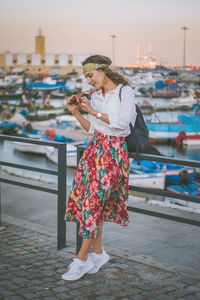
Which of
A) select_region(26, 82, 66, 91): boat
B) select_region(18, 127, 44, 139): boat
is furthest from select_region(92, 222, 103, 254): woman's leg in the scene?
select_region(26, 82, 66, 91): boat

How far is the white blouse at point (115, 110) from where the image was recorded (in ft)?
10.7

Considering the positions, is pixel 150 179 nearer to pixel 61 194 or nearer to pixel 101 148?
pixel 61 194

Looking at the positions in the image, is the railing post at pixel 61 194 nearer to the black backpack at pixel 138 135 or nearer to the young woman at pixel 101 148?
the young woman at pixel 101 148

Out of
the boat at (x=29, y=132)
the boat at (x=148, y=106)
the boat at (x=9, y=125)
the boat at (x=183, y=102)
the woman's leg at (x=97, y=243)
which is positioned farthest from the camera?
the boat at (x=9, y=125)

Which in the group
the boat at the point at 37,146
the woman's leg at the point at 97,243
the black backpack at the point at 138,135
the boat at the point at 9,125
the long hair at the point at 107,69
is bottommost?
the boat at the point at 37,146

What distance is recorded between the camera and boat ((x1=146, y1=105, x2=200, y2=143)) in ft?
87.2

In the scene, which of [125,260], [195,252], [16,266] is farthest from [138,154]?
[195,252]

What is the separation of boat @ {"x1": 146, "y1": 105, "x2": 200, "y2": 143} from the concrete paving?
68.6ft

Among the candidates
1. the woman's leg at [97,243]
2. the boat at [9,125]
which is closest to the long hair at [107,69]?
the woman's leg at [97,243]

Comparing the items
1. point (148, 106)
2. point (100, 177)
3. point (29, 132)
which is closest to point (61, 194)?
point (100, 177)

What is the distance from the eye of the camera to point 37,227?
5.04m

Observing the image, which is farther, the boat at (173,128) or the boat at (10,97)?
the boat at (10,97)

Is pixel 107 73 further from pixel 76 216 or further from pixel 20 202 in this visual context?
pixel 20 202

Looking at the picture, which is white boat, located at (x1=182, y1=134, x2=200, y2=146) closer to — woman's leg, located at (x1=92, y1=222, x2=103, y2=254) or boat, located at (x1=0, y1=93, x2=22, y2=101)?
boat, located at (x1=0, y1=93, x2=22, y2=101)
